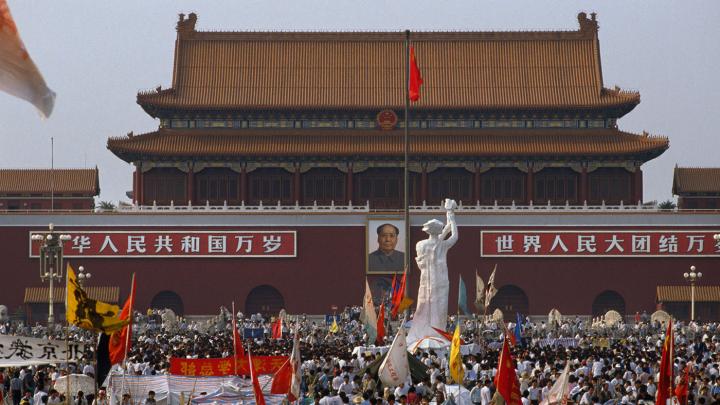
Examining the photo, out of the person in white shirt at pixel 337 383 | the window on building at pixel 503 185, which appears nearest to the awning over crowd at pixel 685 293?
the window on building at pixel 503 185

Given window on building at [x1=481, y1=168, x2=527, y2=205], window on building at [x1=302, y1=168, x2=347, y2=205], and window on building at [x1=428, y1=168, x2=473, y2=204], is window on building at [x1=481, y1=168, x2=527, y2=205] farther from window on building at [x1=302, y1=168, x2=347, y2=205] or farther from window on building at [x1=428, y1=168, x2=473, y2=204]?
window on building at [x1=302, y1=168, x2=347, y2=205]

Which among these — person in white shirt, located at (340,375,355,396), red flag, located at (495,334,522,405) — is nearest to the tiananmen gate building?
person in white shirt, located at (340,375,355,396)

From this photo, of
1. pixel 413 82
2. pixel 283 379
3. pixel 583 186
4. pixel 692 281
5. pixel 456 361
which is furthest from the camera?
pixel 583 186

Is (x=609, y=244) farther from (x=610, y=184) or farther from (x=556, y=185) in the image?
(x=556, y=185)

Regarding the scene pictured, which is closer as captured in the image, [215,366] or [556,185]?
[215,366]

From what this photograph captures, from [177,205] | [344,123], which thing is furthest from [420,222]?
[177,205]

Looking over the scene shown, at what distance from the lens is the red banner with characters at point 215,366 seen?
75.2 feet

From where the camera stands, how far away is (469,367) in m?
23.7

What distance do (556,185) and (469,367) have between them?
3028 centimetres

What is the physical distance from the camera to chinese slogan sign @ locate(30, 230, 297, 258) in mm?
49688

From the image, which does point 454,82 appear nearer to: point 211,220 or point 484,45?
point 484,45

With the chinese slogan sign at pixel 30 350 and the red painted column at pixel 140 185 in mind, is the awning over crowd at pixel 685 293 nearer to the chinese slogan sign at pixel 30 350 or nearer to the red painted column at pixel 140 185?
the red painted column at pixel 140 185

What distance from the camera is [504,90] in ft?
180

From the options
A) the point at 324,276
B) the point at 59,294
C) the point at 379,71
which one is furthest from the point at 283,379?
the point at 379,71
